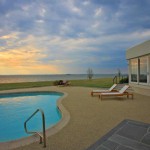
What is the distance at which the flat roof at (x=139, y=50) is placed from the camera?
10581 millimetres

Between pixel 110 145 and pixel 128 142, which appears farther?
pixel 128 142

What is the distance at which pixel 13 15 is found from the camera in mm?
11305

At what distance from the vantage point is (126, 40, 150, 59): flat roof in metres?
10.6

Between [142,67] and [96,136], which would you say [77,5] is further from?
[96,136]

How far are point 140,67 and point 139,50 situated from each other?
138 cm

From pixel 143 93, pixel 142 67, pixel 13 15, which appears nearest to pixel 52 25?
pixel 13 15

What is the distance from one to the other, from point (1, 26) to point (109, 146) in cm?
1232

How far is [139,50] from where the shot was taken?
458 inches

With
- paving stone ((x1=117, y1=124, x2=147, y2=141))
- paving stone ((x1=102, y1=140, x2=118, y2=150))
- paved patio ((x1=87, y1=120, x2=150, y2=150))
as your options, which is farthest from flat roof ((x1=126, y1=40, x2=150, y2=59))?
paving stone ((x1=102, y1=140, x2=118, y2=150))

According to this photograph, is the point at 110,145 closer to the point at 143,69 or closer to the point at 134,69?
the point at 143,69

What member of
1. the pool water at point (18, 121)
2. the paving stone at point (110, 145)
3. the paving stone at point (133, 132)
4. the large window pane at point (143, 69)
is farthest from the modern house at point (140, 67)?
the paving stone at point (110, 145)

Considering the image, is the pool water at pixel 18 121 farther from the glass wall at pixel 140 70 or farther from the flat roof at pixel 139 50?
the flat roof at pixel 139 50

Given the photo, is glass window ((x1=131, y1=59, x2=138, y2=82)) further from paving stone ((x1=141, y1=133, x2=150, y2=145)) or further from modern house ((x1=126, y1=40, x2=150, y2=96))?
paving stone ((x1=141, y1=133, x2=150, y2=145))

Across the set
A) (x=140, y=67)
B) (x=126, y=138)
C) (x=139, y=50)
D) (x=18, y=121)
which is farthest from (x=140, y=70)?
(x=18, y=121)
